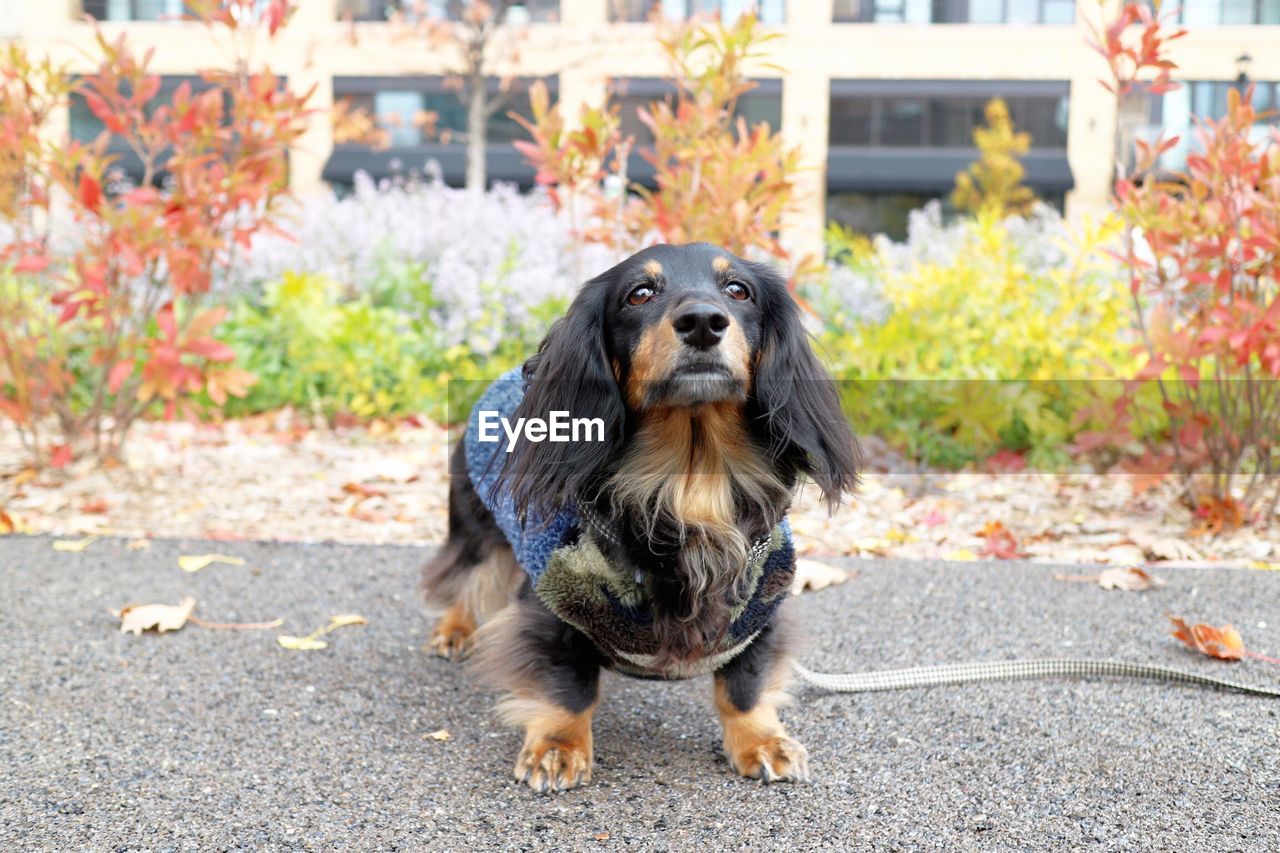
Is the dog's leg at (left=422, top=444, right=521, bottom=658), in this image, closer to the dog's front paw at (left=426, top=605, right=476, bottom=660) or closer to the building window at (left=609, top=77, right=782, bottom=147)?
the dog's front paw at (left=426, top=605, right=476, bottom=660)

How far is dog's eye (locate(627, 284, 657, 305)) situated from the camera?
1.91 metres

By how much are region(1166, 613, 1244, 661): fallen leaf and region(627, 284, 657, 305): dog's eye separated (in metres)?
1.55

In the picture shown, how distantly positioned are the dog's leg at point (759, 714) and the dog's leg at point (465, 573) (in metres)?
0.72

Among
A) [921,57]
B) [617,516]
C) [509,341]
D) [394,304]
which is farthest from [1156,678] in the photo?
[921,57]

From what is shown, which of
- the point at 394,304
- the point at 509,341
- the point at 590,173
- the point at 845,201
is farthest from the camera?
the point at 845,201

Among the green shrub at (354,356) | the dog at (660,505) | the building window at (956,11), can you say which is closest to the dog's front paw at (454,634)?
the dog at (660,505)

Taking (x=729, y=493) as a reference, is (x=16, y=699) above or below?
below

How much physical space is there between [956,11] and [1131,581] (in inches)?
759

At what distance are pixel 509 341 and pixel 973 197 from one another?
46.2 ft

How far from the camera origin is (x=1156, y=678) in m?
2.30

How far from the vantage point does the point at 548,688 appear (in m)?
1.96

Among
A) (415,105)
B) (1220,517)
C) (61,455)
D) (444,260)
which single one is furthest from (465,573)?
(415,105)

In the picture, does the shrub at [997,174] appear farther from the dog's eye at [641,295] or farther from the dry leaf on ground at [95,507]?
the dog's eye at [641,295]

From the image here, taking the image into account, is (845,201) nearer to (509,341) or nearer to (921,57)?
(921,57)
